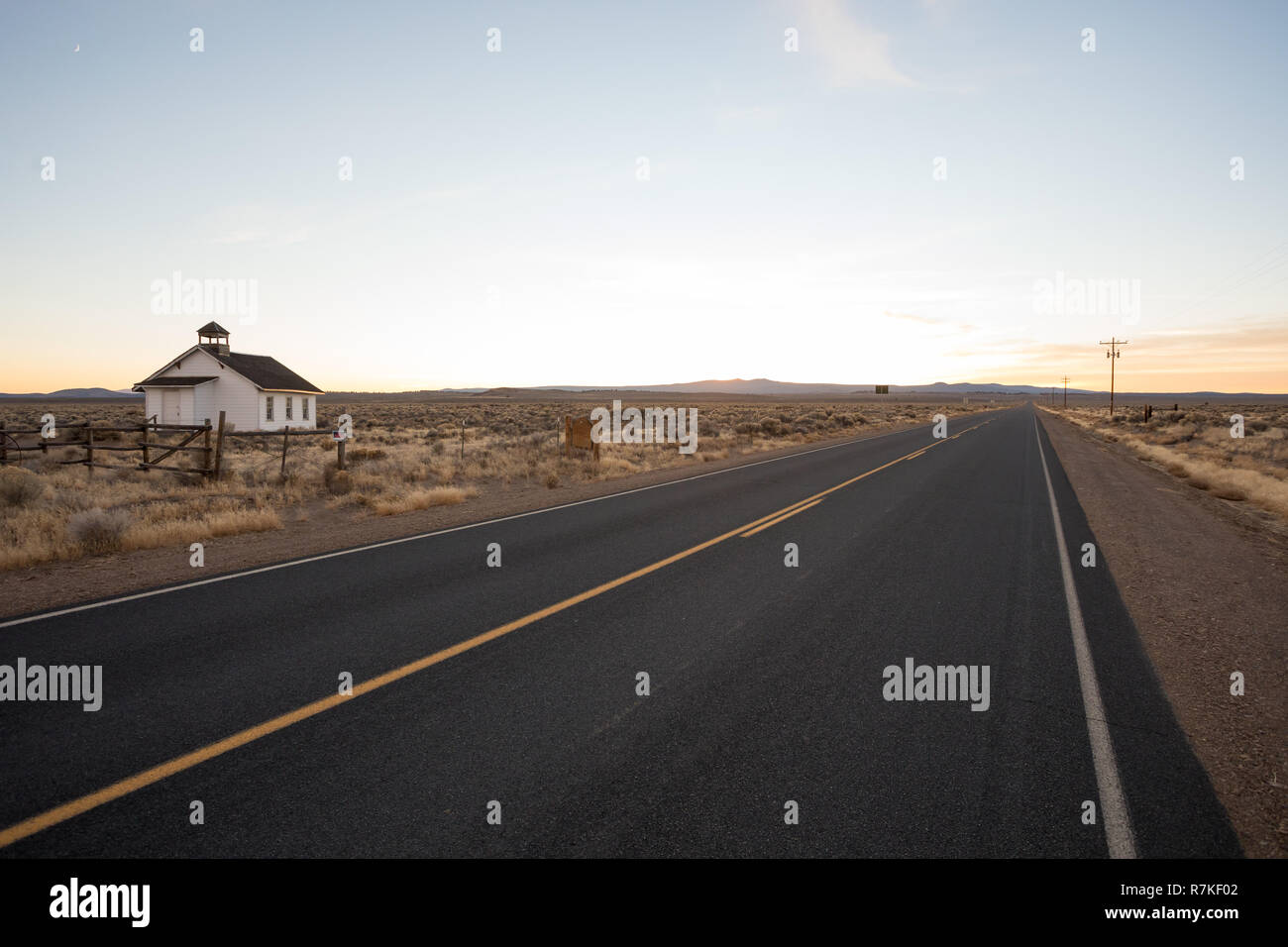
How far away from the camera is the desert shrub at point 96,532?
9.70 metres

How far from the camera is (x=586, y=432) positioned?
23.9m

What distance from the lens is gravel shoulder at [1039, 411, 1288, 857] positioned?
398 cm

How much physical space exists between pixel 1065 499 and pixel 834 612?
11360 mm

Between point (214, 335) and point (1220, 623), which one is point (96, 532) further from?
point (214, 335)

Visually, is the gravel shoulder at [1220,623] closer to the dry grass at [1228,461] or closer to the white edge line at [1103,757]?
the white edge line at [1103,757]

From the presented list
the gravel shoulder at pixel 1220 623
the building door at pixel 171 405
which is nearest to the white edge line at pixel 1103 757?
the gravel shoulder at pixel 1220 623

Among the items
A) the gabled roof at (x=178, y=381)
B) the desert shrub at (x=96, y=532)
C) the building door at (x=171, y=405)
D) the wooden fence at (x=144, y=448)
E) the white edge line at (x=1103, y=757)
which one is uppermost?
the gabled roof at (x=178, y=381)

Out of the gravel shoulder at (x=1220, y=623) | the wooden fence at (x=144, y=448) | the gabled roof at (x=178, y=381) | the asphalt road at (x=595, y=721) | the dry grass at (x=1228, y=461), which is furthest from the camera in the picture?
the gabled roof at (x=178, y=381)

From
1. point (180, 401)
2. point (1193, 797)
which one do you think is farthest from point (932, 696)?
point (180, 401)

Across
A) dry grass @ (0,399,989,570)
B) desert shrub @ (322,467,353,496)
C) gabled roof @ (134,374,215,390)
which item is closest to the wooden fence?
dry grass @ (0,399,989,570)

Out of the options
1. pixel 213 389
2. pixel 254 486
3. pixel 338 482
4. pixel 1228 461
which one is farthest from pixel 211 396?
pixel 1228 461

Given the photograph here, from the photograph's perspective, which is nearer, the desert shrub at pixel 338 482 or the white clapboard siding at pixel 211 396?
the desert shrub at pixel 338 482

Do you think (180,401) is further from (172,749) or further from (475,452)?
(172,749)
